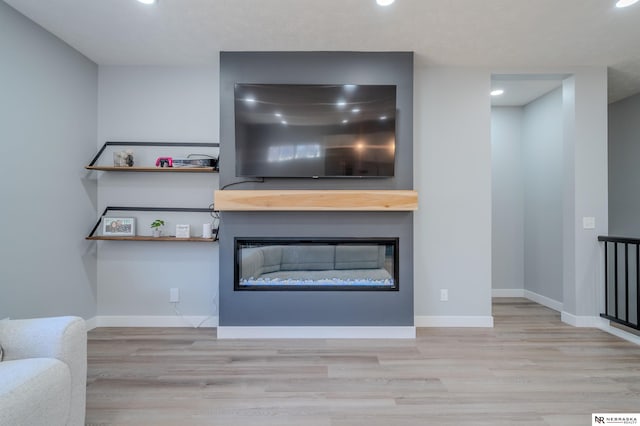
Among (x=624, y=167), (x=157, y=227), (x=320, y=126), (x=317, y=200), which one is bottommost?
(x=157, y=227)

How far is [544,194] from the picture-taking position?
410 cm

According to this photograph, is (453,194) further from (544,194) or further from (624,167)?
(624,167)

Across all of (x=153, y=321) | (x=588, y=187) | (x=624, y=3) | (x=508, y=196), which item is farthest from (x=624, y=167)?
(x=153, y=321)

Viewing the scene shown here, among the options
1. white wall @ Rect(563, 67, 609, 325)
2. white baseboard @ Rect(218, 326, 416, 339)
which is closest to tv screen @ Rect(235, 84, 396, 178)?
white baseboard @ Rect(218, 326, 416, 339)

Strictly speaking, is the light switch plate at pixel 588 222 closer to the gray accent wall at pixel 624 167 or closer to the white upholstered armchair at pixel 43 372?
the gray accent wall at pixel 624 167

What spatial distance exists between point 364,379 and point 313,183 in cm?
168

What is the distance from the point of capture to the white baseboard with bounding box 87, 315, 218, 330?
3.24m

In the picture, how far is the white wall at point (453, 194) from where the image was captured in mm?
3223

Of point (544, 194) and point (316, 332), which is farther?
point (544, 194)

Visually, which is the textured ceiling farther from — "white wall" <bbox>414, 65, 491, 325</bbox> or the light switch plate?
the light switch plate

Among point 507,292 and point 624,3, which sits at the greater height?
point 624,3

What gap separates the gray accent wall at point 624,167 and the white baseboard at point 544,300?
1296mm

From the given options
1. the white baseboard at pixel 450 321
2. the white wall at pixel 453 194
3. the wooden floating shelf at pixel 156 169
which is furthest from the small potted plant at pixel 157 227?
the white baseboard at pixel 450 321

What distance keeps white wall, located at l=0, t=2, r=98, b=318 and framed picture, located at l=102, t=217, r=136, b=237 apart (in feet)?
0.56
